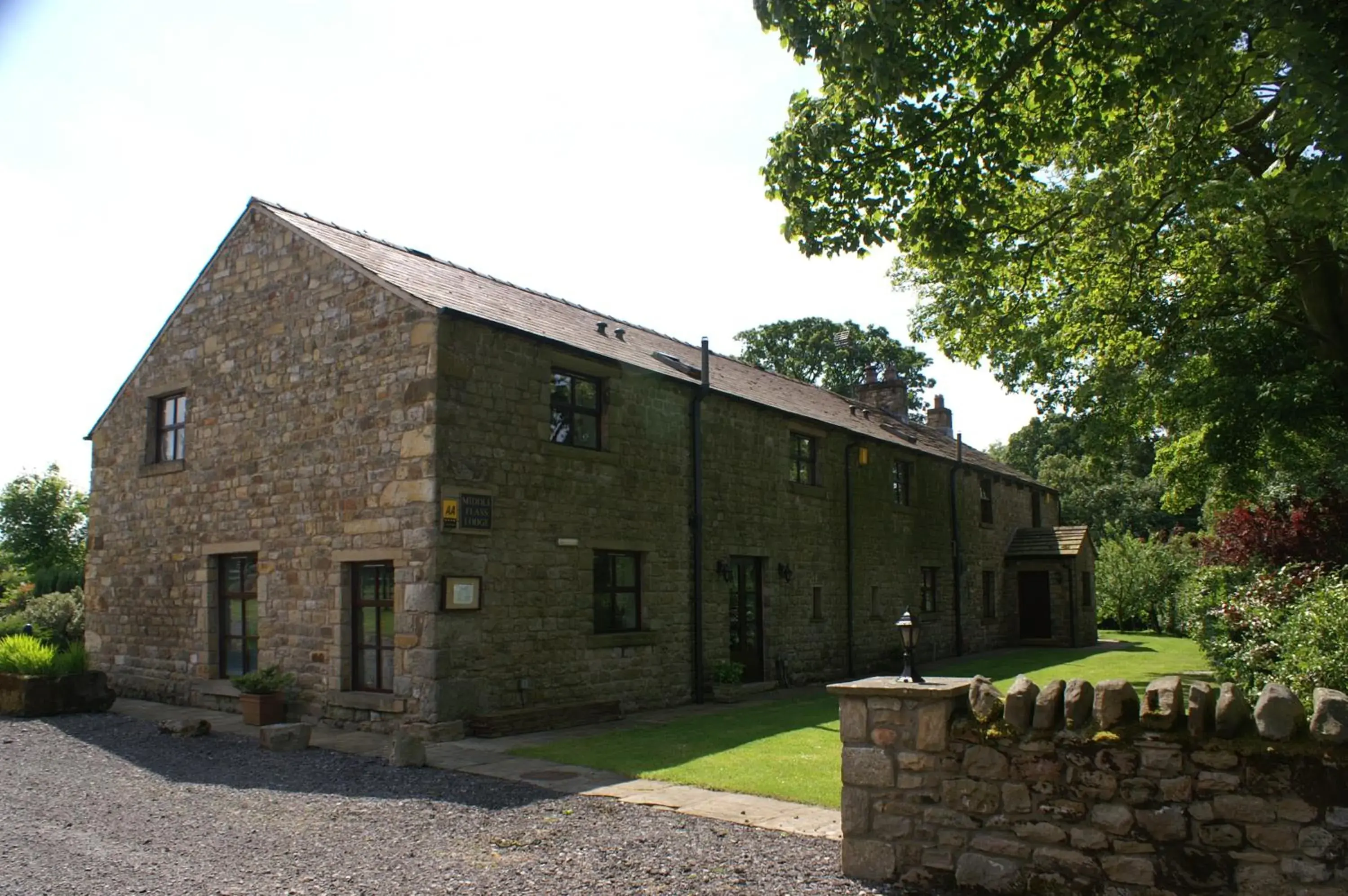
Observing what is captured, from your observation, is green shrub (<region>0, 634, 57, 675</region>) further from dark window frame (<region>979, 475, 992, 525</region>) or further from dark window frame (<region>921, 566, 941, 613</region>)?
dark window frame (<region>979, 475, 992, 525</region>)

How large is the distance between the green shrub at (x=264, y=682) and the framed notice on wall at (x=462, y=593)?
3277 millimetres

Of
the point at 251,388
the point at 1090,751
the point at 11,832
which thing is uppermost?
the point at 251,388

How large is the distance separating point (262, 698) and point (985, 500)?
70.0ft

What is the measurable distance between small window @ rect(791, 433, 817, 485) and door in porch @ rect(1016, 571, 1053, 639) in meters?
12.7

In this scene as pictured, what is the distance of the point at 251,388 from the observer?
14906 mm

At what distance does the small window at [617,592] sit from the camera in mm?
14242

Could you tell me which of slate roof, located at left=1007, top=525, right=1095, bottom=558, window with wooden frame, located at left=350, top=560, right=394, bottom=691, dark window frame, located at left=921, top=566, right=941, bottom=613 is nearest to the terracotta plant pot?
window with wooden frame, located at left=350, top=560, right=394, bottom=691

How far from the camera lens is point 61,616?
22.0 metres

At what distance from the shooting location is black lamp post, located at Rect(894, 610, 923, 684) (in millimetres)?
6418

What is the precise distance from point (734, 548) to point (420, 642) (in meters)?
6.64

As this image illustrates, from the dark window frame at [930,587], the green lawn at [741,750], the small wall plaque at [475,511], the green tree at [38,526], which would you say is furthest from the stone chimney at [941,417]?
the green tree at [38,526]

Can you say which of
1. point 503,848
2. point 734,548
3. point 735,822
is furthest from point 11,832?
point 734,548

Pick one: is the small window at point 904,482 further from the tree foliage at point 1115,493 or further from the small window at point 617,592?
→ the tree foliage at point 1115,493

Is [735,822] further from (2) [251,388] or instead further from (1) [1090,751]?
(2) [251,388]
